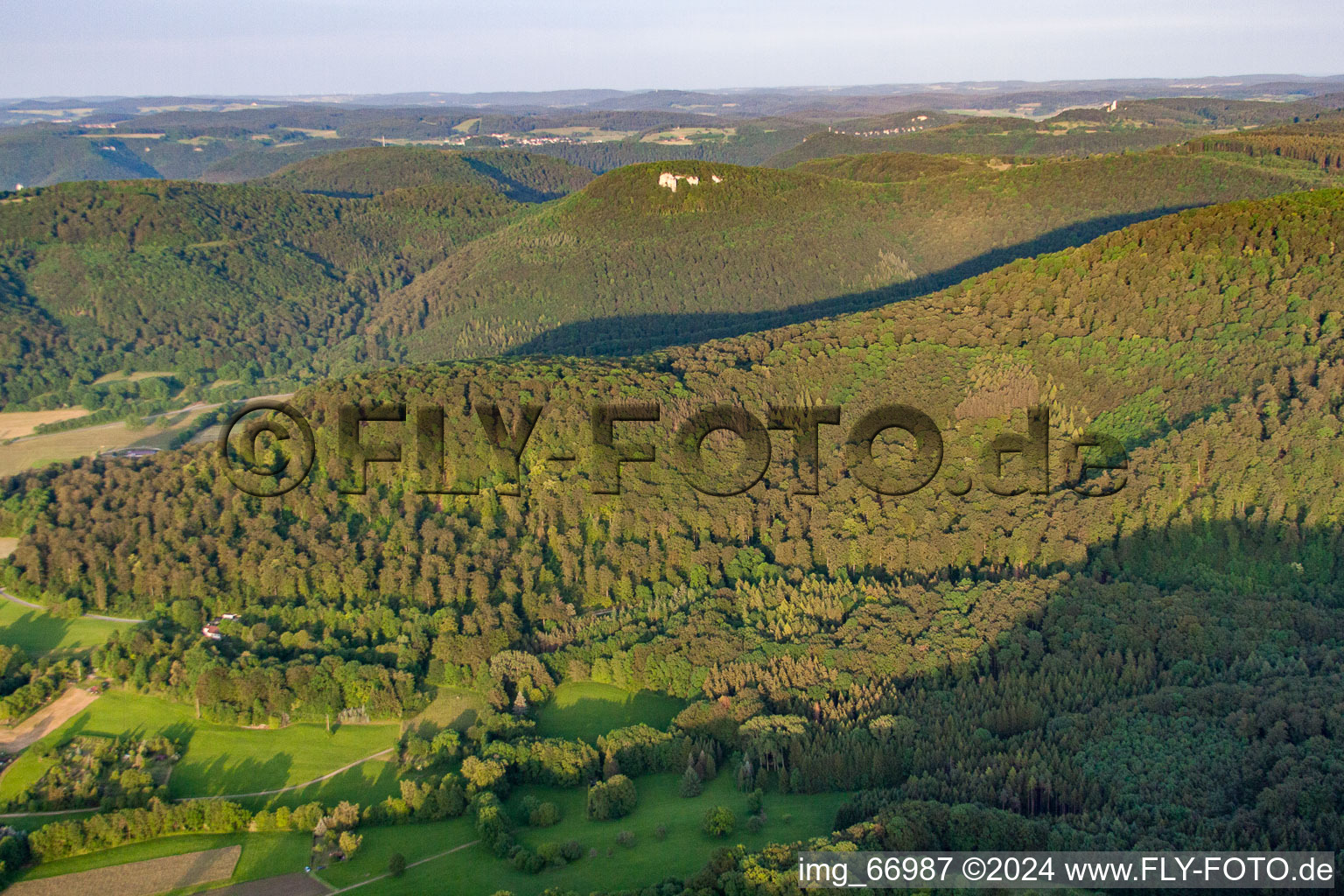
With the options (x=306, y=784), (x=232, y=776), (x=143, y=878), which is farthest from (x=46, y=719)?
(x=143, y=878)

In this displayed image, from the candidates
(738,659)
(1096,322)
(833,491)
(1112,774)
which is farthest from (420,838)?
(1096,322)

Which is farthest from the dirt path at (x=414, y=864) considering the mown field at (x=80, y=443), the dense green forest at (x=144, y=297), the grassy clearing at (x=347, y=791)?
the dense green forest at (x=144, y=297)

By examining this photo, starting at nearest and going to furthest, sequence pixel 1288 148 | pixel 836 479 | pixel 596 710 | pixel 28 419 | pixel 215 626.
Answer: pixel 596 710
pixel 215 626
pixel 836 479
pixel 28 419
pixel 1288 148

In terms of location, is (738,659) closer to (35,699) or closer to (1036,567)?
(1036,567)

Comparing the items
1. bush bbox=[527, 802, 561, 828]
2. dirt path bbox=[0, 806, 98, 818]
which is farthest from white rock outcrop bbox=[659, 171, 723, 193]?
dirt path bbox=[0, 806, 98, 818]

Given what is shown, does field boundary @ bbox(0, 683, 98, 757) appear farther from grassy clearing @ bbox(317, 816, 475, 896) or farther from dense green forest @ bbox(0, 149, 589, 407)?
dense green forest @ bbox(0, 149, 589, 407)

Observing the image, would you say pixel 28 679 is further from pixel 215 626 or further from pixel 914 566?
pixel 914 566
